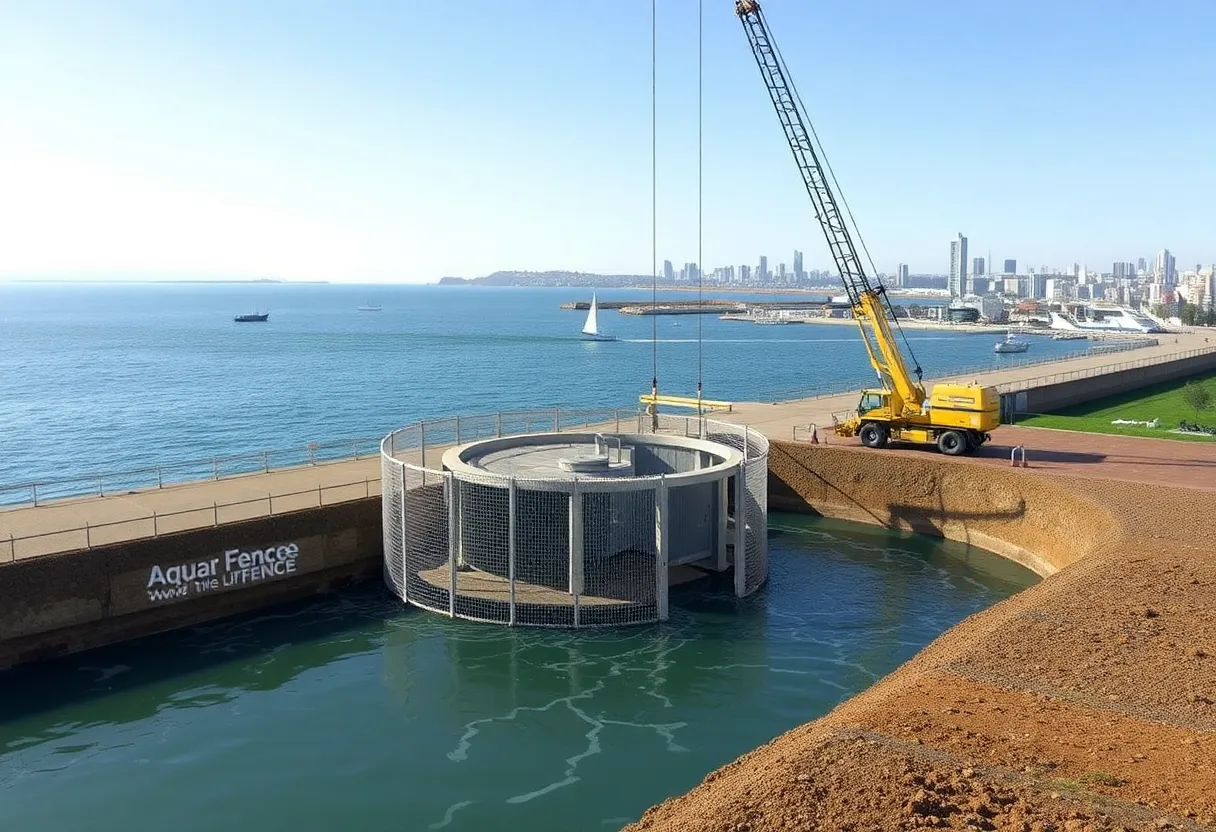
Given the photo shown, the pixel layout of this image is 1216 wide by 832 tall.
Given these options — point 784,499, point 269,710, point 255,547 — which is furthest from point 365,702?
point 784,499

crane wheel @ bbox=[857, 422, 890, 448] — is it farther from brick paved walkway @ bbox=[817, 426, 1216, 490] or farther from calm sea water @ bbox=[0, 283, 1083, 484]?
calm sea water @ bbox=[0, 283, 1083, 484]

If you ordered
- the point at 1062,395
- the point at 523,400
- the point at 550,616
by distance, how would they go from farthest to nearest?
1. the point at 523,400
2. the point at 1062,395
3. the point at 550,616

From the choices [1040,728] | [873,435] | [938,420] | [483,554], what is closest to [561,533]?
[483,554]

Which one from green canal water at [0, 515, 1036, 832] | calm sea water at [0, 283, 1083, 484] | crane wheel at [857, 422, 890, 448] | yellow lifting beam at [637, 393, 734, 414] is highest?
yellow lifting beam at [637, 393, 734, 414]

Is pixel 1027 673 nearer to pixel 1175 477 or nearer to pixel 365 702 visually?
pixel 365 702

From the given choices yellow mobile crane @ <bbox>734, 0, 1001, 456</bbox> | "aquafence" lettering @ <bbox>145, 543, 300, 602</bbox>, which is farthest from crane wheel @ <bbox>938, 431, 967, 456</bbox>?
"aquafence" lettering @ <bbox>145, 543, 300, 602</bbox>
